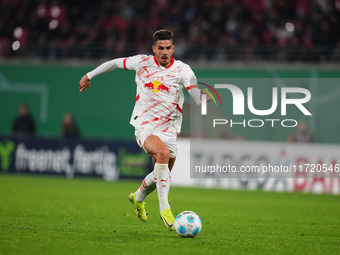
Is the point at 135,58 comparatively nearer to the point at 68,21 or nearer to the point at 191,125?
the point at 191,125

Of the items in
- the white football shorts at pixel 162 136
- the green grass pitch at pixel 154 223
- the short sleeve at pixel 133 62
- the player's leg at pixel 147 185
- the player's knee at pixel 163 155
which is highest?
the short sleeve at pixel 133 62

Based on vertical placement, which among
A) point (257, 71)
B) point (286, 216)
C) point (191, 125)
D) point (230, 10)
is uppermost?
point (230, 10)

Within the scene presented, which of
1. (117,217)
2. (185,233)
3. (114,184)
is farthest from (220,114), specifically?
(185,233)

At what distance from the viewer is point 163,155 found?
311 inches

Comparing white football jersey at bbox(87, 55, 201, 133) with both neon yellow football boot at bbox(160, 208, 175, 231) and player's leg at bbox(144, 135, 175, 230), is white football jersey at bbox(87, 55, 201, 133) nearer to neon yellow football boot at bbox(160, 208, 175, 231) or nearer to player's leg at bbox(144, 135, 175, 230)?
player's leg at bbox(144, 135, 175, 230)

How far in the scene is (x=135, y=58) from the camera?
8391 millimetres

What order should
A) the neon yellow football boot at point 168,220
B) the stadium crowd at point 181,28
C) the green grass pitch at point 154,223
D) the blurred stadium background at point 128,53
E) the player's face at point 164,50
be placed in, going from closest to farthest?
the green grass pitch at point 154,223, the neon yellow football boot at point 168,220, the player's face at point 164,50, the blurred stadium background at point 128,53, the stadium crowd at point 181,28

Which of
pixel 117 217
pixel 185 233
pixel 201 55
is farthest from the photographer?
pixel 201 55

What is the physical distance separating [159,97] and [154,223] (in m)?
1.89

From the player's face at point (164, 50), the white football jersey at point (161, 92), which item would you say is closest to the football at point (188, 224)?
the white football jersey at point (161, 92)

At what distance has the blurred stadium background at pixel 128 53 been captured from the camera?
749 inches

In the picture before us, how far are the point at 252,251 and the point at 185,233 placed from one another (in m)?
1.02

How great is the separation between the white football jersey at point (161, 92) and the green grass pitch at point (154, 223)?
1363mm

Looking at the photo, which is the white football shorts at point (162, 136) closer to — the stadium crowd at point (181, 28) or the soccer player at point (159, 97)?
the soccer player at point (159, 97)
